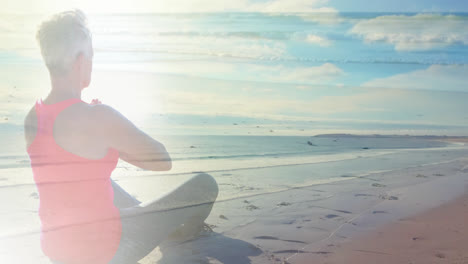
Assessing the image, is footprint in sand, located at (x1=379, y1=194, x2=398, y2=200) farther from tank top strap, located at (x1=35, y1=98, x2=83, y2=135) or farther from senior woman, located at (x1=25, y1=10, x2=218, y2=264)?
tank top strap, located at (x1=35, y1=98, x2=83, y2=135)

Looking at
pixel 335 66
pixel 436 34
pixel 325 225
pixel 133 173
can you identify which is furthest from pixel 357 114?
pixel 436 34

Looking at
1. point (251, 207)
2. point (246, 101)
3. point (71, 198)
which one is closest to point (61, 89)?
point (71, 198)

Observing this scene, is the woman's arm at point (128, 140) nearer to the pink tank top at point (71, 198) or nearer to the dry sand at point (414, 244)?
the pink tank top at point (71, 198)

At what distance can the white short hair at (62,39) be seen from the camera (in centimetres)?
182

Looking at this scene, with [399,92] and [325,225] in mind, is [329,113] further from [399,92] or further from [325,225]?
[325,225]

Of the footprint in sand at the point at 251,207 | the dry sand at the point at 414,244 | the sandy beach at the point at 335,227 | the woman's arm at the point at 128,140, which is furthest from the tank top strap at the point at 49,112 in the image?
the footprint in sand at the point at 251,207

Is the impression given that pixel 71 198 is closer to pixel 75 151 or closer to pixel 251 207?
pixel 75 151

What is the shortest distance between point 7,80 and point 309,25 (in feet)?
50.8

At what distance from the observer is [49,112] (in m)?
1.86

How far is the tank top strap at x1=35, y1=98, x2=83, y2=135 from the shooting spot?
186 centimetres

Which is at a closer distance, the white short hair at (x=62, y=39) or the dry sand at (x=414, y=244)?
the white short hair at (x=62, y=39)

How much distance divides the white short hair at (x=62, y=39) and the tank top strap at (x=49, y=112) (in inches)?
4.9

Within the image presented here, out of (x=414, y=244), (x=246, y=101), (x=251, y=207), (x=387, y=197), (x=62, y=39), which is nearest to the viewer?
(x=62, y=39)

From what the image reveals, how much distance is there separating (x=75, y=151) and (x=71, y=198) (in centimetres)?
23
